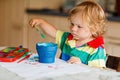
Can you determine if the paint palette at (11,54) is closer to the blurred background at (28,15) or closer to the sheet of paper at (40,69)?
the sheet of paper at (40,69)

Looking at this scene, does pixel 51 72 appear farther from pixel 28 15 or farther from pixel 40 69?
pixel 28 15

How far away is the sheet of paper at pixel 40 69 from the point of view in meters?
1.11

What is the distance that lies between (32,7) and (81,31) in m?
2.40

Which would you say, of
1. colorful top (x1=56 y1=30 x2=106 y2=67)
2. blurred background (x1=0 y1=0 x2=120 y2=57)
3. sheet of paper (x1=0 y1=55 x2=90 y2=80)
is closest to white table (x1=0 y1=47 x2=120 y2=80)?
sheet of paper (x1=0 y1=55 x2=90 y2=80)

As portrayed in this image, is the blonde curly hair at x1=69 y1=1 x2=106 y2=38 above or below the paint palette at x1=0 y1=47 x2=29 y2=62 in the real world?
above

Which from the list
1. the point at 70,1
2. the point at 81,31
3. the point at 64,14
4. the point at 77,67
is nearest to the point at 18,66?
the point at 77,67

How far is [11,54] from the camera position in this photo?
138 cm

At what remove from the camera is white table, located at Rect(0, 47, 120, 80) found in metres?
1.08

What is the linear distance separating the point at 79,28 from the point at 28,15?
2360 millimetres

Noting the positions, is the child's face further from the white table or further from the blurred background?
the blurred background

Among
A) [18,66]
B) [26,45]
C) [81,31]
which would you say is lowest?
[26,45]

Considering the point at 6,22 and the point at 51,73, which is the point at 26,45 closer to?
the point at 6,22

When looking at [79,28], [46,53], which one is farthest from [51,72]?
[79,28]

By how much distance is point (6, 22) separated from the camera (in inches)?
159
